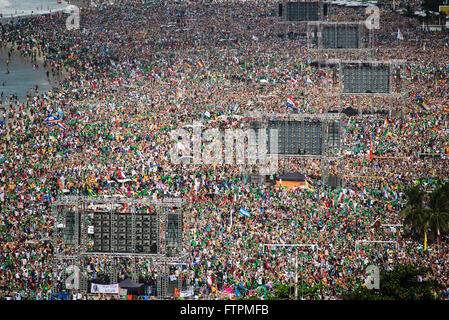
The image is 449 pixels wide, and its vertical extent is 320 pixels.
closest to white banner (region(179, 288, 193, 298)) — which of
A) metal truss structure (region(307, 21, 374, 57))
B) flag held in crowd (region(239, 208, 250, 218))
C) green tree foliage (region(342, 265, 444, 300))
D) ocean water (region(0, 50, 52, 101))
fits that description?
green tree foliage (region(342, 265, 444, 300))

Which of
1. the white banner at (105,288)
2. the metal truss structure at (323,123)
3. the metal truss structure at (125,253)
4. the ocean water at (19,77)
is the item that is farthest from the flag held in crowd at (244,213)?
the ocean water at (19,77)

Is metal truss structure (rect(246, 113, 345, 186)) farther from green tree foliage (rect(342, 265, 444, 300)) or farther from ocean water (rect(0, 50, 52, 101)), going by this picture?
ocean water (rect(0, 50, 52, 101))

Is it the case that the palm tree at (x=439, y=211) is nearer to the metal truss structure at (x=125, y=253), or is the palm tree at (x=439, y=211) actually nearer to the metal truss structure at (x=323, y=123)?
the metal truss structure at (x=323, y=123)

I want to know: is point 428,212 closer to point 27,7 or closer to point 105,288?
point 105,288

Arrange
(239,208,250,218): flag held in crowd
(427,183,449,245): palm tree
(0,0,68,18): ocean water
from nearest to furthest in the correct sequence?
(427,183,449,245): palm tree
(239,208,250,218): flag held in crowd
(0,0,68,18): ocean water

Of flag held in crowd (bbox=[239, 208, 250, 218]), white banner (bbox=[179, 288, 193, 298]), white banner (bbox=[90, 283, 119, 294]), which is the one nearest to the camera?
white banner (bbox=[179, 288, 193, 298])

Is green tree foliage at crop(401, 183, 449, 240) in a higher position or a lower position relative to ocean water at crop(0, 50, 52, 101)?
lower
